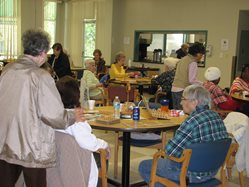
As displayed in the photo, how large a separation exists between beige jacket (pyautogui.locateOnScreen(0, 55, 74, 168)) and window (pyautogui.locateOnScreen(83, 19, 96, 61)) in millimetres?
10225

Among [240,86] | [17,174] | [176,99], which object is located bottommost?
[17,174]

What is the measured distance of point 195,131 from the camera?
2586mm

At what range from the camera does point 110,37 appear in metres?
11.5

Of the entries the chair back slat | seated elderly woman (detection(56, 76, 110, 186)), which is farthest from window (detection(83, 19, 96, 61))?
the chair back slat

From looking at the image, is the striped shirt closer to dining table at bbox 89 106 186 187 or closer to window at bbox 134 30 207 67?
dining table at bbox 89 106 186 187

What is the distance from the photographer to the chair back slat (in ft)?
8.10

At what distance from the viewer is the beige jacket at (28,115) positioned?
229 centimetres

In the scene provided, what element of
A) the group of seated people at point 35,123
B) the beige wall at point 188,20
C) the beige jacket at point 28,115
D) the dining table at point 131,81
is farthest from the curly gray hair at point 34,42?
the beige wall at point 188,20

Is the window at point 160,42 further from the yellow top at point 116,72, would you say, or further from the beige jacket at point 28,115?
the beige jacket at point 28,115

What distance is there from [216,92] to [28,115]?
139 inches

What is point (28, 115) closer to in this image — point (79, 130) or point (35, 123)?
point (35, 123)

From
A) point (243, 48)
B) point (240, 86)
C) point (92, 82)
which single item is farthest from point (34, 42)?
point (243, 48)

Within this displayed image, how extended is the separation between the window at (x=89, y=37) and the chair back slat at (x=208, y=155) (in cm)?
1018

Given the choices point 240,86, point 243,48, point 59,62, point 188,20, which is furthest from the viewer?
point 188,20
